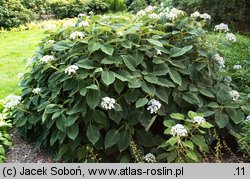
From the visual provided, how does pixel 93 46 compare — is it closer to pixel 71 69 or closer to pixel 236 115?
pixel 71 69

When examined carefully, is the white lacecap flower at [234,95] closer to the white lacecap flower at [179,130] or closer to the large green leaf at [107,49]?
the white lacecap flower at [179,130]

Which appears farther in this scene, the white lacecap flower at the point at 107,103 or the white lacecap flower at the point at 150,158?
the white lacecap flower at the point at 150,158

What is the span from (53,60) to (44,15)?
7.92 meters

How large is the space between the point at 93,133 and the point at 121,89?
0.43m

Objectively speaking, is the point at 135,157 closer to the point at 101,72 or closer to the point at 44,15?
the point at 101,72

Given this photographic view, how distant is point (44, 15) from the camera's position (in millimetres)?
11008

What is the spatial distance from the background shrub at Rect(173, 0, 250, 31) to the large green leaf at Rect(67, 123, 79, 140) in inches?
210

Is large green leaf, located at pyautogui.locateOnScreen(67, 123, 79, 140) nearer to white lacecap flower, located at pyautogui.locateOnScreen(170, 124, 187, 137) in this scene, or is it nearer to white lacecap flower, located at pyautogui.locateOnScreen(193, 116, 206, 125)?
white lacecap flower, located at pyautogui.locateOnScreen(170, 124, 187, 137)

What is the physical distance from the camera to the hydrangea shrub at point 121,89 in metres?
3.15

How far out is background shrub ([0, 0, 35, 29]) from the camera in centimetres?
928

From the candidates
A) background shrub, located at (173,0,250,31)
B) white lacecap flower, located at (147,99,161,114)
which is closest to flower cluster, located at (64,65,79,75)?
white lacecap flower, located at (147,99,161,114)

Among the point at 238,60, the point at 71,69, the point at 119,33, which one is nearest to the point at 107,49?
the point at 119,33

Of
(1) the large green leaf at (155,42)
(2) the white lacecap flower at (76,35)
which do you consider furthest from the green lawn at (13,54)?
(1) the large green leaf at (155,42)
